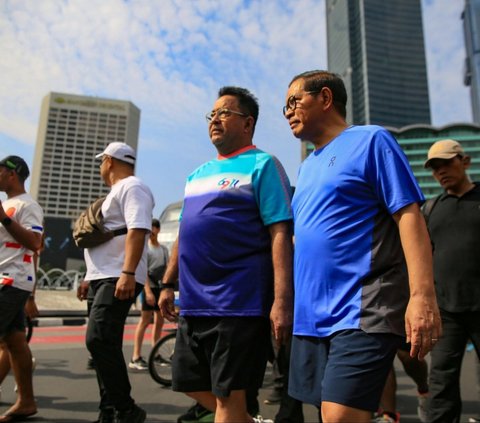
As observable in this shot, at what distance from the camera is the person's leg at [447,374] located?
284cm

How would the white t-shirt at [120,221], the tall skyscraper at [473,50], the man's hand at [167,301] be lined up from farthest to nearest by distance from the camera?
the tall skyscraper at [473,50] → the white t-shirt at [120,221] → the man's hand at [167,301]

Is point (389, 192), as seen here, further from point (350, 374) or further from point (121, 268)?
point (121, 268)

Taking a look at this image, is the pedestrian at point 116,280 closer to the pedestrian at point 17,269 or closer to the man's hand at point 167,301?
the man's hand at point 167,301

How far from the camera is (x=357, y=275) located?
65.5 inches

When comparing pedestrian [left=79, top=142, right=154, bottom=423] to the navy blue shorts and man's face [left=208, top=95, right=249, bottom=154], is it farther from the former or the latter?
the navy blue shorts

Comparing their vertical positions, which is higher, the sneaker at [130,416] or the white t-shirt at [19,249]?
the white t-shirt at [19,249]

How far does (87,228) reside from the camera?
3.07 meters

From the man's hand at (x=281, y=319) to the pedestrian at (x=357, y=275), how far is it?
0.13 metres

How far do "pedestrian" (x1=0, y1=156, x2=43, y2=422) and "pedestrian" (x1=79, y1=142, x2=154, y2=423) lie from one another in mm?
509

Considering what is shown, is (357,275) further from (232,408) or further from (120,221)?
(120,221)

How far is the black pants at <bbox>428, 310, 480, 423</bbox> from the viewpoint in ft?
9.34

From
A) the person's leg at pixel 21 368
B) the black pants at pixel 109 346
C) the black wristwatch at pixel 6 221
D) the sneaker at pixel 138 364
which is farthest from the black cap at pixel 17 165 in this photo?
the sneaker at pixel 138 364

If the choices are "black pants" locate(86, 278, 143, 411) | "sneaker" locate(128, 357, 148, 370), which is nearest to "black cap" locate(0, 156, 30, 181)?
"black pants" locate(86, 278, 143, 411)

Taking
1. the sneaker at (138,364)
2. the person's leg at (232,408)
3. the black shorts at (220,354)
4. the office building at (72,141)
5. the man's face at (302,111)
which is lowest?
the sneaker at (138,364)
